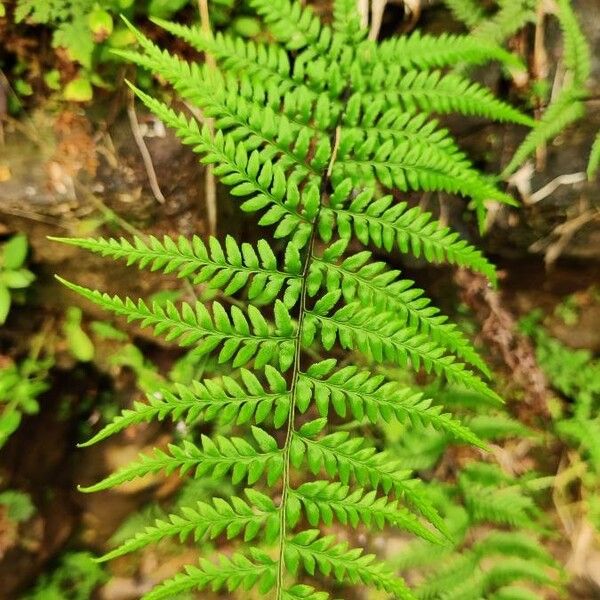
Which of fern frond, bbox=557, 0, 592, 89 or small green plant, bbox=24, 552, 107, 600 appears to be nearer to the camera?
fern frond, bbox=557, 0, 592, 89

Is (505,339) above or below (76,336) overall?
above

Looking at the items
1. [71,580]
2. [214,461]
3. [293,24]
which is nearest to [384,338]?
[214,461]

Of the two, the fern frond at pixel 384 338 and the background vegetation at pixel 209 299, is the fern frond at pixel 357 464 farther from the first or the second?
the background vegetation at pixel 209 299

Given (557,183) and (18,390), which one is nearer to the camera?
(557,183)

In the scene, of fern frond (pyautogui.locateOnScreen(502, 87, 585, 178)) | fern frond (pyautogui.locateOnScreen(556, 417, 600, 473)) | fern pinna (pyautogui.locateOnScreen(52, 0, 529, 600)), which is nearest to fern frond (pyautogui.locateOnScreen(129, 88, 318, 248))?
fern pinna (pyautogui.locateOnScreen(52, 0, 529, 600))

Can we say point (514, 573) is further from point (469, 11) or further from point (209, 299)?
point (469, 11)

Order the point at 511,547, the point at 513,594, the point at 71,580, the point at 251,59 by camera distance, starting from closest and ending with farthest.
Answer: the point at 251,59 < the point at 513,594 < the point at 511,547 < the point at 71,580

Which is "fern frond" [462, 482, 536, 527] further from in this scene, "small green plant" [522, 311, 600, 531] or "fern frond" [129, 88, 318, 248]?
"fern frond" [129, 88, 318, 248]

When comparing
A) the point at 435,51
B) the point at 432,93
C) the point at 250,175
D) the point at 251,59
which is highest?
the point at 435,51
